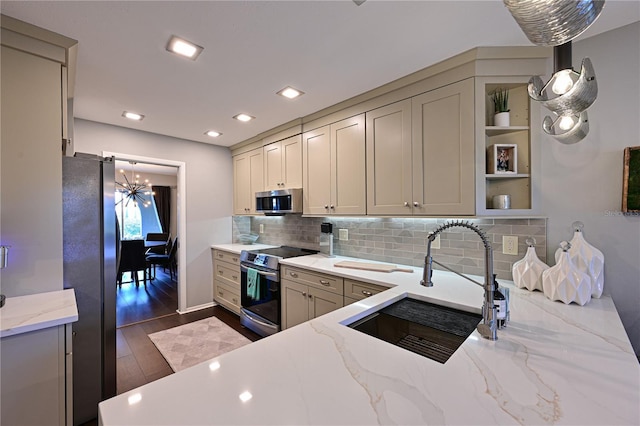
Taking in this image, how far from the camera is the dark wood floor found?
2.46m

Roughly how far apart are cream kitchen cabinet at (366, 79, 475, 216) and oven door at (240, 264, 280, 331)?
4.28 ft

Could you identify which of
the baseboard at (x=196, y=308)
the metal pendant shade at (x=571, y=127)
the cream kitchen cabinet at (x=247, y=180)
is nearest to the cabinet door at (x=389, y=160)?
the metal pendant shade at (x=571, y=127)

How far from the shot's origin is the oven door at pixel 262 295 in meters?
2.86

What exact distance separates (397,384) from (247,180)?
366cm

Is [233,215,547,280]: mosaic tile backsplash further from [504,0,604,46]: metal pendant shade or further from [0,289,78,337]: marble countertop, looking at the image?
[0,289,78,337]: marble countertop

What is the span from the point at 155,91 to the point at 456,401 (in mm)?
2862

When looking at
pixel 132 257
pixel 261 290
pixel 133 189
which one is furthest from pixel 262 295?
pixel 133 189

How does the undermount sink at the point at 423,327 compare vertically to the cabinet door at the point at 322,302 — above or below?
above

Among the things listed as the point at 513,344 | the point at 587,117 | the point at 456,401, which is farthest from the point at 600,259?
the point at 456,401

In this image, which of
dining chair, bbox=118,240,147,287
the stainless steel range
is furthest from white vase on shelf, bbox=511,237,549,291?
dining chair, bbox=118,240,147,287

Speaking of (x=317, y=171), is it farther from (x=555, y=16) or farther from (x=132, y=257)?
(x=132, y=257)

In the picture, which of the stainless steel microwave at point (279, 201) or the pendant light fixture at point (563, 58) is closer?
the pendant light fixture at point (563, 58)

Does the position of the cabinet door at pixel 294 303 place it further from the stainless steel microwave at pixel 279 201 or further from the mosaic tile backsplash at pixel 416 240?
the stainless steel microwave at pixel 279 201

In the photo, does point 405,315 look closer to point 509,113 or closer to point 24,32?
point 509,113
